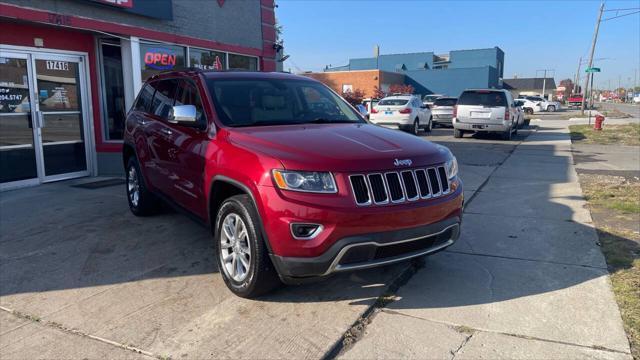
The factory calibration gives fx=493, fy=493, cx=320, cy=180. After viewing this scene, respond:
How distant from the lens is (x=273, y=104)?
476 cm

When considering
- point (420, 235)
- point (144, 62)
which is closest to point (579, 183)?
point (420, 235)

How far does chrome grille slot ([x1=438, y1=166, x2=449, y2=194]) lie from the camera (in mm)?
3932

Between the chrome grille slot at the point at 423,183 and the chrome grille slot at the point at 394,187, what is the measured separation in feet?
0.67

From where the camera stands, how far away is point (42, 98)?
8.73 metres

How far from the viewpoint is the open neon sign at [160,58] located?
391 inches

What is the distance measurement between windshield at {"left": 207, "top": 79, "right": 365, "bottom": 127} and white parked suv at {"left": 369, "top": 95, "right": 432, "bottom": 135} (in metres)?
13.7

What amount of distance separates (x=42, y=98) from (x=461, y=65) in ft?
227

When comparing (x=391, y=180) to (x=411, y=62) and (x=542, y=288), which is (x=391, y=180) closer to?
(x=542, y=288)

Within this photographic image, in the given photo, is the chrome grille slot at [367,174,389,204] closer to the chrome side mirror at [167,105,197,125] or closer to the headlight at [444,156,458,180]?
the headlight at [444,156,458,180]

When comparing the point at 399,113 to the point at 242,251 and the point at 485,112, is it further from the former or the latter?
the point at 242,251

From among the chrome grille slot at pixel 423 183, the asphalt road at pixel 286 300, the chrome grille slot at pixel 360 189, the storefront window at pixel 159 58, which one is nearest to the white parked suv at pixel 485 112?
the storefront window at pixel 159 58

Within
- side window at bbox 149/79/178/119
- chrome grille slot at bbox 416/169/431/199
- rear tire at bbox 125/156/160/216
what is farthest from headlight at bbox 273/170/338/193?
rear tire at bbox 125/156/160/216

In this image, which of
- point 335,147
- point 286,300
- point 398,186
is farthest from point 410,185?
point 286,300

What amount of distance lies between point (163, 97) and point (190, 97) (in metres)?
0.92
